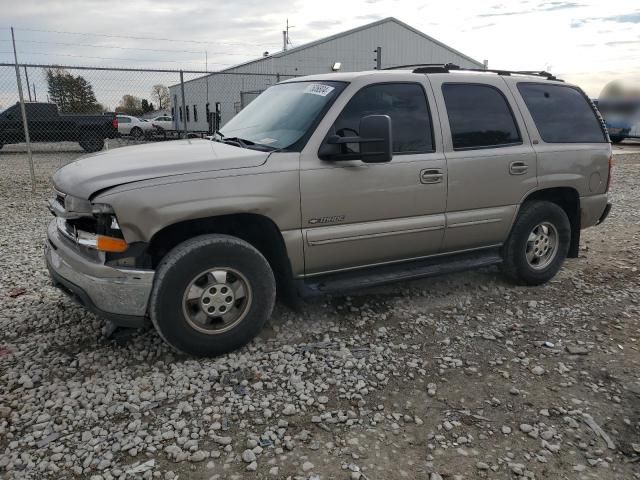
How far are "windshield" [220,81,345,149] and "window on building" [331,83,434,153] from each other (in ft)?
0.64

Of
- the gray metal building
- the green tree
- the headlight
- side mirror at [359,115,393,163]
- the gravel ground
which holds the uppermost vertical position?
the gray metal building

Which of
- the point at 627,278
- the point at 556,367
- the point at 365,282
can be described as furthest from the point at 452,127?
the point at 627,278

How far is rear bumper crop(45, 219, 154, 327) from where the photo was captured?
314cm

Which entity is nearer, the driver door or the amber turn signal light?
the amber turn signal light

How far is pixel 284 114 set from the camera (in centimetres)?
402

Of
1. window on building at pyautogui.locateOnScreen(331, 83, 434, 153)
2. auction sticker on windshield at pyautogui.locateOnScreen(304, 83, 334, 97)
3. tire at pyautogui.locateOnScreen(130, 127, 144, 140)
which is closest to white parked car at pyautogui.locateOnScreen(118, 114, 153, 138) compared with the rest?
tire at pyautogui.locateOnScreen(130, 127, 144, 140)

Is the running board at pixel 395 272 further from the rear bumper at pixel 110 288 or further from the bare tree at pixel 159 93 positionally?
the bare tree at pixel 159 93

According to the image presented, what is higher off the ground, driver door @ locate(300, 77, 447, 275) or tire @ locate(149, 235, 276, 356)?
driver door @ locate(300, 77, 447, 275)

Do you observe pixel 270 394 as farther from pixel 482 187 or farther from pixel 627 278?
pixel 627 278

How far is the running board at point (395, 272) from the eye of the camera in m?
3.80

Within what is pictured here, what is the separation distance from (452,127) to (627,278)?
8.78 ft

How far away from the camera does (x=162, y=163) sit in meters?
3.30

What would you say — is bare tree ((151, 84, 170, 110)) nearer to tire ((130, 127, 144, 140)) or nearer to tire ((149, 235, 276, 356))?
tire ((130, 127, 144, 140))

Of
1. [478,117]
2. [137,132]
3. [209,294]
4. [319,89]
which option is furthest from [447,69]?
[137,132]
